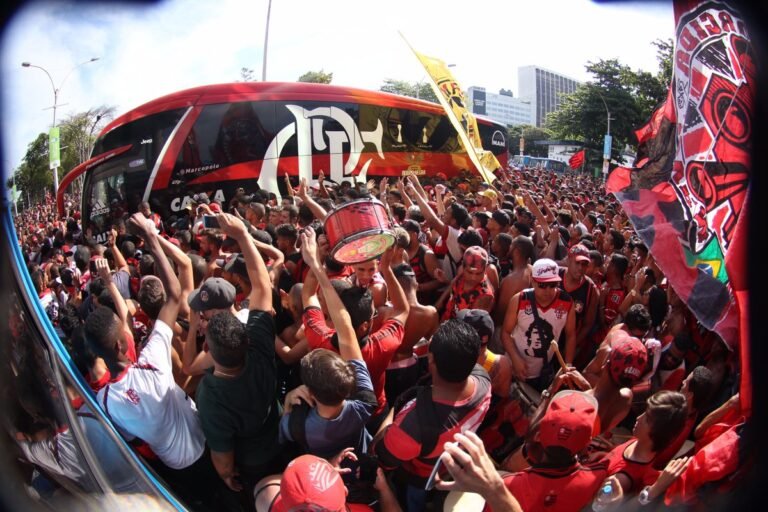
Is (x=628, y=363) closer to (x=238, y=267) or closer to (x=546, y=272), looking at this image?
(x=546, y=272)

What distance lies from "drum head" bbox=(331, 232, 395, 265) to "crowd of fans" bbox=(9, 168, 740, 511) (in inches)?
3.3

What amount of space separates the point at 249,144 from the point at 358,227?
25.2 ft

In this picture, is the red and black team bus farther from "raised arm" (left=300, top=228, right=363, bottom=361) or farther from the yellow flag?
"raised arm" (left=300, top=228, right=363, bottom=361)

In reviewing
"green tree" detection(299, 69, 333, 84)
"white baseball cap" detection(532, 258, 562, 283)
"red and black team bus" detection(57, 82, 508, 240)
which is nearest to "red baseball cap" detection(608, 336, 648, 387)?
"white baseball cap" detection(532, 258, 562, 283)

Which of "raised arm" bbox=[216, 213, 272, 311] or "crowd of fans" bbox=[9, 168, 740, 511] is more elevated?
"raised arm" bbox=[216, 213, 272, 311]

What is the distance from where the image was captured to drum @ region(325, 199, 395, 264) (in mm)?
2600

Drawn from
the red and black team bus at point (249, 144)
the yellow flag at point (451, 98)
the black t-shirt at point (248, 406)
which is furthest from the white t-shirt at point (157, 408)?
the red and black team bus at point (249, 144)

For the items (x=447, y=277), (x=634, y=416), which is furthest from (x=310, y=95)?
(x=634, y=416)

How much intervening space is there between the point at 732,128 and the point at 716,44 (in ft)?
1.12

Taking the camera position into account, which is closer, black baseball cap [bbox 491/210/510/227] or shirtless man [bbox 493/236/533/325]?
shirtless man [bbox 493/236/533/325]

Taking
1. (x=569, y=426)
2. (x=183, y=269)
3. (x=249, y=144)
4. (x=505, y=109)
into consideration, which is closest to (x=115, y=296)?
(x=183, y=269)

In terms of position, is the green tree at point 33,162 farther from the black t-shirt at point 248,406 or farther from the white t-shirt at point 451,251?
the white t-shirt at point 451,251

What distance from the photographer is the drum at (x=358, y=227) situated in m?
2.60

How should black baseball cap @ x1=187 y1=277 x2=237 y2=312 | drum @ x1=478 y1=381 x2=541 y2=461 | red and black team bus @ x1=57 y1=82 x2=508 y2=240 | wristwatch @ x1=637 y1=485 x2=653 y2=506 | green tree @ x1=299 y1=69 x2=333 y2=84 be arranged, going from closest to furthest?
wristwatch @ x1=637 y1=485 x2=653 y2=506, black baseball cap @ x1=187 y1=277 x2=237 y2=312, drum @ x1=478 y1=381 x2=541 y2=461, red and black team bus @ x1=57 y1=82 x2=508 y2=240, green tree @ x1=299 y1=69 x2=333 y2=84
